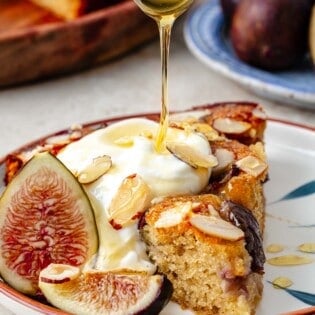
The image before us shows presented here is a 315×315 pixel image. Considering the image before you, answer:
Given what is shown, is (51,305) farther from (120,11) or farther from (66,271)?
(120,11)

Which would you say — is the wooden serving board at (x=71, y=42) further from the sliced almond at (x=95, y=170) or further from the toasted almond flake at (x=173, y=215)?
the toasted almond flake at (x=173, y=215)

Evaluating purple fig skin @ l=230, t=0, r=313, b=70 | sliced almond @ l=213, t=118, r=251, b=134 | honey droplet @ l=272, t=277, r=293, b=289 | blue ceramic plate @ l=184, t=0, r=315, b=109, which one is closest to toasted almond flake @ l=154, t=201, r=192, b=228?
honey droplet @ l=272, t=277, r=293, b=289

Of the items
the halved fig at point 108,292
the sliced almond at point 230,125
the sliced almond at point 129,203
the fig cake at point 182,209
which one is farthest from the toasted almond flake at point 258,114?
the halved fig at point 108,292

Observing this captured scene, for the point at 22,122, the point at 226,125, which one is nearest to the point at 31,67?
the point at 22,122

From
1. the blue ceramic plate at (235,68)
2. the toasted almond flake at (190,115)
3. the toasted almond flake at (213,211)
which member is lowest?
the blue ceramic plate at (235,68)

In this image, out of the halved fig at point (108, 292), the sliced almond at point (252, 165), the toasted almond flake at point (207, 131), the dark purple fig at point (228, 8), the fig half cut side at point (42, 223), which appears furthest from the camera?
the dark purple fig at point (228, 8)
